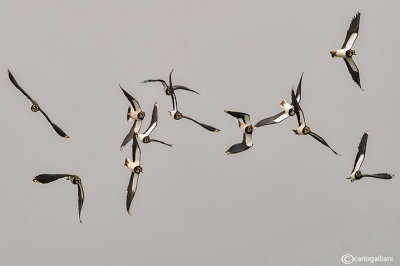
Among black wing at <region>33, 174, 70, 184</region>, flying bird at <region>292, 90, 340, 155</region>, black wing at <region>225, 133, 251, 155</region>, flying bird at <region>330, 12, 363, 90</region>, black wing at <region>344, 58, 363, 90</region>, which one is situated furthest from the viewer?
black wing at <region>344, 58, 363, 90</region>

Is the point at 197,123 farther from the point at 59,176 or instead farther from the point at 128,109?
the point at 59,176

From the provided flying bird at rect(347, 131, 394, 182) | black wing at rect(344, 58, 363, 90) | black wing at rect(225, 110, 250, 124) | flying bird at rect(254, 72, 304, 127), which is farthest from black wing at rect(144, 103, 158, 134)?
flying bird at rect(347, 131, 394, 182)

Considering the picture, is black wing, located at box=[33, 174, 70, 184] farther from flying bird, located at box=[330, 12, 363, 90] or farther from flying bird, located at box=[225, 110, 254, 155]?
flying bird, located at box=[330, 12, 363, 90]

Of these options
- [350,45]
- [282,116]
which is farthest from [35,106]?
[350,45]

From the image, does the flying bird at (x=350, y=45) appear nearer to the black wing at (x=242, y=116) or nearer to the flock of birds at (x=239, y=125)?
the flock of birds at (x=239, y=125)

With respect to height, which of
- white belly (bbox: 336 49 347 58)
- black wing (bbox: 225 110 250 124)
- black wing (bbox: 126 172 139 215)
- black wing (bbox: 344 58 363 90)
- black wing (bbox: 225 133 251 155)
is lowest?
black wing (bbox: 126 172 139 215)

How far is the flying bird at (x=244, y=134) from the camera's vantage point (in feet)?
77.3

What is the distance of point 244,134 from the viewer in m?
23.8

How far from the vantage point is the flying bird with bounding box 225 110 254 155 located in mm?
23562

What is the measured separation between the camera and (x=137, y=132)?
2409 cm

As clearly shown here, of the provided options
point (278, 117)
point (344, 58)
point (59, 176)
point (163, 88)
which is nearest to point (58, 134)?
point (59, 176)

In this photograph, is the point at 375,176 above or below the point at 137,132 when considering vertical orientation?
below

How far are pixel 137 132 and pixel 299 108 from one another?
179 inches

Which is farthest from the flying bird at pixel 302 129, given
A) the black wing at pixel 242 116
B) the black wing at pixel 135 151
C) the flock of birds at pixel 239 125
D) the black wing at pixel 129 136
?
the black wing at pixel 129 136
